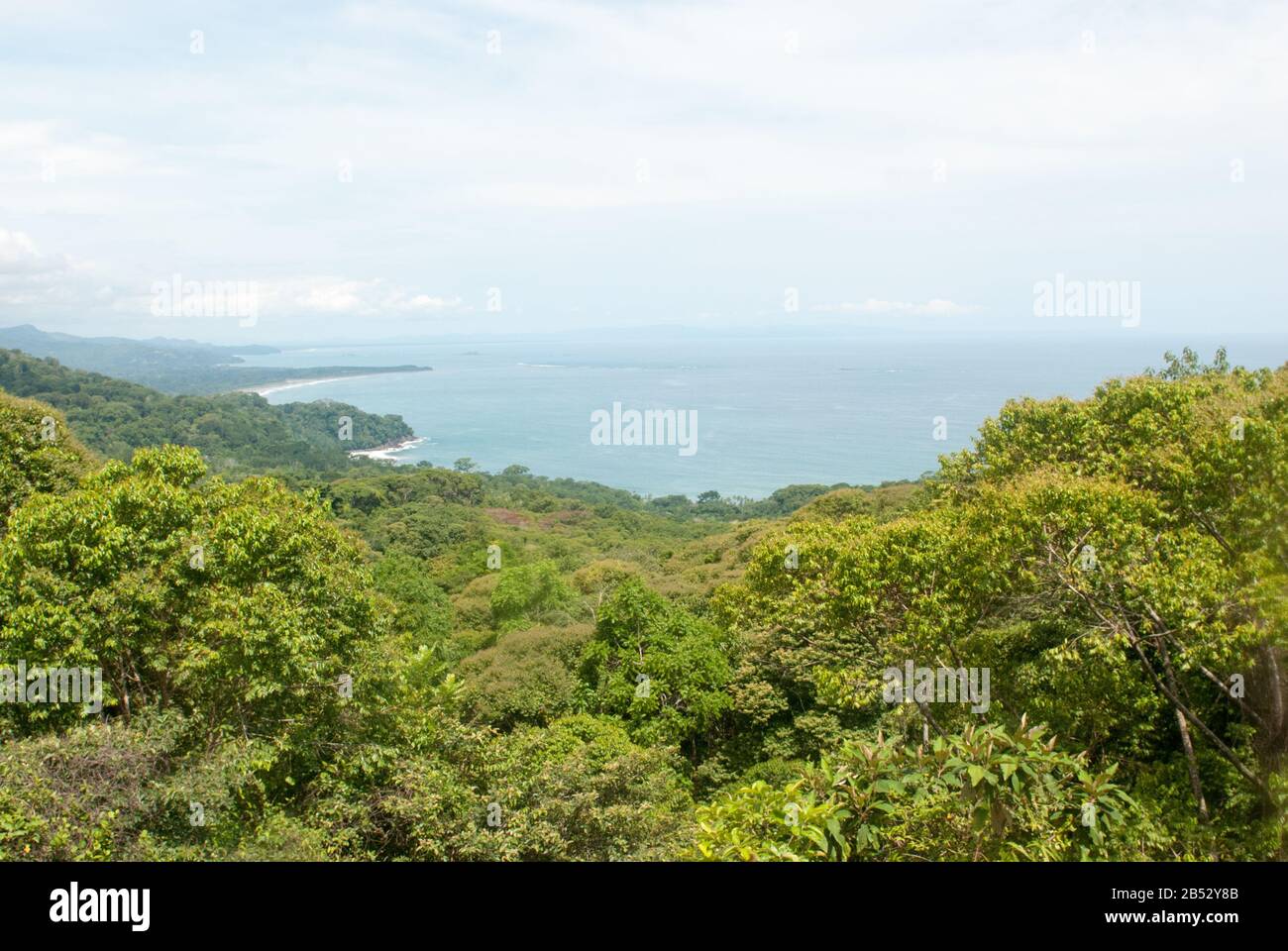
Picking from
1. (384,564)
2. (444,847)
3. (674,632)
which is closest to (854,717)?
(674,632)

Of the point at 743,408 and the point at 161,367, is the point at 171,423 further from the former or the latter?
the point at 161,367

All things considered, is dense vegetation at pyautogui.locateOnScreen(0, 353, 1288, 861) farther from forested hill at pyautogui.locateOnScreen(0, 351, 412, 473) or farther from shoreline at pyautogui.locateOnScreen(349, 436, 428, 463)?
shoreline at pyautogui.locateOnScreen(349, 436, 428, 463)

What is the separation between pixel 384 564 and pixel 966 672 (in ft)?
56.5

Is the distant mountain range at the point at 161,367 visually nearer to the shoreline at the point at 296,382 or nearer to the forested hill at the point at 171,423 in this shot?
the shoreline at the point at 296,382

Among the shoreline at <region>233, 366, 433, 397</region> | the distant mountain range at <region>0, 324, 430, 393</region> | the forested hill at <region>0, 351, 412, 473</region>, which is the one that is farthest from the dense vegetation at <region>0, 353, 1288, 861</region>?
the distant mountain range at <region>0, 324, 430, 393</region>

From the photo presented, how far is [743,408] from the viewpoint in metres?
105

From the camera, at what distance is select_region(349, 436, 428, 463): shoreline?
86537 millimetres

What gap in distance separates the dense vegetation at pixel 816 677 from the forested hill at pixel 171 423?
58735 mm

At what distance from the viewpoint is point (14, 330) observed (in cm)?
19125

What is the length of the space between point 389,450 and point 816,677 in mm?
89643

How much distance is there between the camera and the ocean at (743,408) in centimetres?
7469

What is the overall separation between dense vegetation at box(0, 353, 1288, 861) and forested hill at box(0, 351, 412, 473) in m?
58.7

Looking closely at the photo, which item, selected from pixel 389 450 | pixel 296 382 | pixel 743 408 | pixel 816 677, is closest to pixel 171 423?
pixel 389 450
